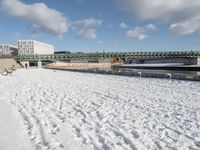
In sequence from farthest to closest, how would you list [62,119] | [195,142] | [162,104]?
[162,104]
[62,119]
[195,142]

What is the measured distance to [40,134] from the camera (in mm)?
7988

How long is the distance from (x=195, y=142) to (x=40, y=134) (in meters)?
4.45

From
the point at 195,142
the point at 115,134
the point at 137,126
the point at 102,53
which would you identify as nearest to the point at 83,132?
the point at 115,134

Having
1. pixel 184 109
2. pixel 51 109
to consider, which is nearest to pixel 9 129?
pixel 51 109

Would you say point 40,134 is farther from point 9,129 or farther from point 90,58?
point 90,58

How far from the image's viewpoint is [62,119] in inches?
391

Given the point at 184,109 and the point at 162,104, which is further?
the point at 162,104

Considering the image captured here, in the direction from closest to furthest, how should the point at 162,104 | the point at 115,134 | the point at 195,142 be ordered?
the point at 195,142
the point at 115,134
the point at 162,104

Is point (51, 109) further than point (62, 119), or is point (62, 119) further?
point (51, 109)

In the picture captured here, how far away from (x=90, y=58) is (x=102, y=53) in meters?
7.89

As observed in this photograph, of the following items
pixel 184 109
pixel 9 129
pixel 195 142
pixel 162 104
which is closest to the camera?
pixel 195 142

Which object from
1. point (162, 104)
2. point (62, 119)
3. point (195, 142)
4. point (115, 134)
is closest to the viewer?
point (195, 142)

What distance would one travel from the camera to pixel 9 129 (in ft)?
28.5

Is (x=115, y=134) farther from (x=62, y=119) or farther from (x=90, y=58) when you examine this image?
(x=90, y=58)
